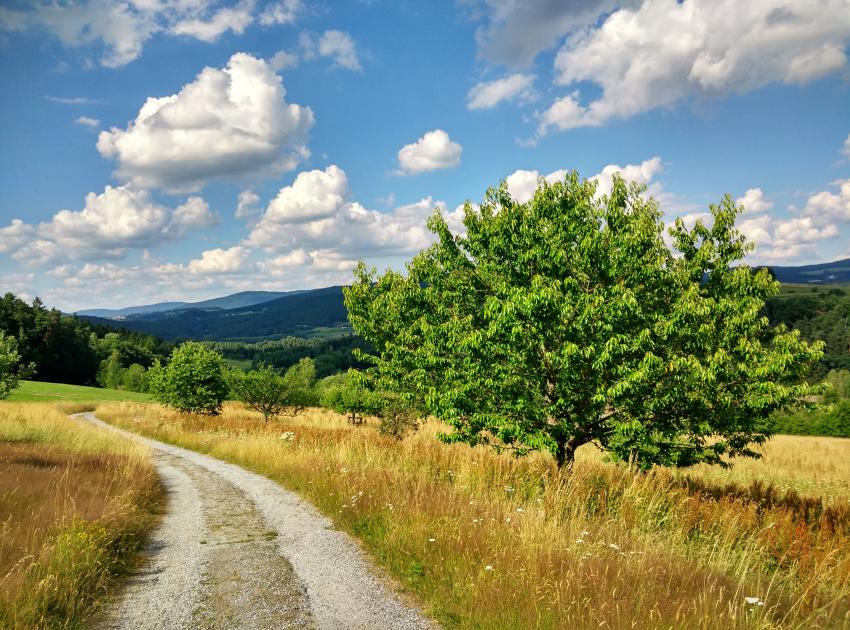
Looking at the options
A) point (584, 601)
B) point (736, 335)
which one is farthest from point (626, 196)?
point (584, 601)

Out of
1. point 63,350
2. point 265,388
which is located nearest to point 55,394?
point 265,388

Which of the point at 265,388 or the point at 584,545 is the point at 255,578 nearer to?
the point at 584,545

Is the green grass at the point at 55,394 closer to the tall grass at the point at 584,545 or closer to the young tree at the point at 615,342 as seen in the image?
the tall grass at the point at 584,545

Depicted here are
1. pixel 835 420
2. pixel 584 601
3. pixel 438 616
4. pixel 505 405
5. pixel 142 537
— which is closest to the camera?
pixel 584 601

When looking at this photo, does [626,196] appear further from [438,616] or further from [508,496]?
[438,616]

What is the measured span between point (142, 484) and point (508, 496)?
8478mm

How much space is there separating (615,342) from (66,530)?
10017 millimetres

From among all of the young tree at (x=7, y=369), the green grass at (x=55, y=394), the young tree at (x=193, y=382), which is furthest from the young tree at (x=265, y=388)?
the green grass at (x=55, y=394)

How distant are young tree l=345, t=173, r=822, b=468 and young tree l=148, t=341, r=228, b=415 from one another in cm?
2727

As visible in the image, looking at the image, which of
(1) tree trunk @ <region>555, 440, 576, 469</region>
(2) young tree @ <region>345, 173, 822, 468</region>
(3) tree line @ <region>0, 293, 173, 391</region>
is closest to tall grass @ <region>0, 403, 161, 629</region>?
(2) young tree @ <region>345, 173, 822, 468</region>

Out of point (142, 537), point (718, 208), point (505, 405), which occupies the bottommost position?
point (142, 537)

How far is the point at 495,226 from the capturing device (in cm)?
1335

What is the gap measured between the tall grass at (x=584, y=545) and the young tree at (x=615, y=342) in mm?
1270

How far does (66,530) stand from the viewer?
7.07 meters
